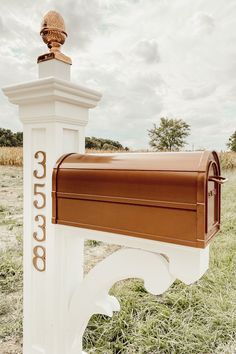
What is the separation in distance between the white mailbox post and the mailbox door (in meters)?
0.27

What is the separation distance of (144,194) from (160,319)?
106cm

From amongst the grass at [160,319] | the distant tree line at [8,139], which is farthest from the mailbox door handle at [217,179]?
the distant tree line at [8,139]

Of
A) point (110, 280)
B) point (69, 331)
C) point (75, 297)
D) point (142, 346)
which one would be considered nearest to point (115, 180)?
point (110, 280)

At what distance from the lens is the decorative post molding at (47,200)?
2.92 ft

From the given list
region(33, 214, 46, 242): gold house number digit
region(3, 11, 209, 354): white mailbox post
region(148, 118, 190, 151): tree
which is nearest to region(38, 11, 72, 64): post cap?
region(3, 11, 209, 354): white mailbox post

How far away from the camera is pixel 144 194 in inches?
26.2

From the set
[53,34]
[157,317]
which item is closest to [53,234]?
[53,34]

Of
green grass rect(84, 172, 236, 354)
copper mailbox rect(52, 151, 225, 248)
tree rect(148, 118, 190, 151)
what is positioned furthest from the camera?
tree rect(148, 118, 190, 151)

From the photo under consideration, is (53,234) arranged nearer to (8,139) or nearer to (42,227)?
(42,227)

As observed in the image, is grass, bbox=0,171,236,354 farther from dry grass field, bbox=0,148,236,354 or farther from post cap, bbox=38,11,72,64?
post cap, bbox=38,11,72,64

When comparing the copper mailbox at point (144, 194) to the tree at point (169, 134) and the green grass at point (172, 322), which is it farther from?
the tree at point (169, 134)

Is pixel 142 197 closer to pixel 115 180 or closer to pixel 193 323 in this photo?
pixel 115 180

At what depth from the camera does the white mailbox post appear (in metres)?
0.87

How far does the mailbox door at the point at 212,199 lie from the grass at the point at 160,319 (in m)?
0.83
